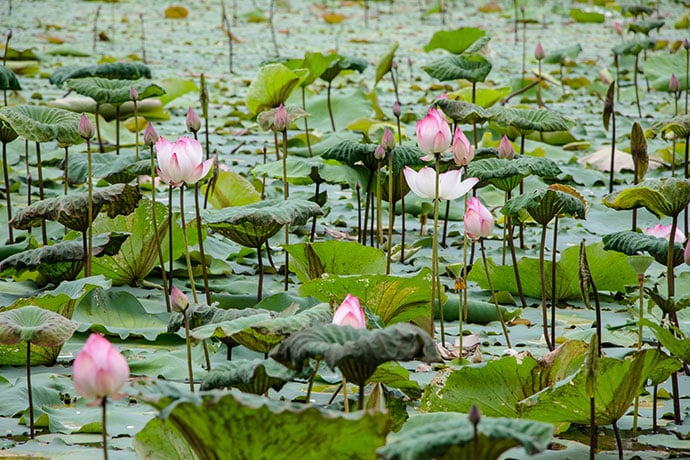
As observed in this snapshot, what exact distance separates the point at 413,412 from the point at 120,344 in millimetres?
839

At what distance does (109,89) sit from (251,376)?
247cm

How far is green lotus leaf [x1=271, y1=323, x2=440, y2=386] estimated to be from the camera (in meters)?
1.30

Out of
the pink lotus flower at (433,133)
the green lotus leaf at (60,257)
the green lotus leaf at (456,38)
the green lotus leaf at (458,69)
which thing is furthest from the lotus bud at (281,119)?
the green lotus leaf at (456,38)

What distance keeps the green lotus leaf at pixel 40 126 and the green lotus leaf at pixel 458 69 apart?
1.68 m

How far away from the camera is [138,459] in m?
1.63

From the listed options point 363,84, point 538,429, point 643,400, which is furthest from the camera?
point 363,84

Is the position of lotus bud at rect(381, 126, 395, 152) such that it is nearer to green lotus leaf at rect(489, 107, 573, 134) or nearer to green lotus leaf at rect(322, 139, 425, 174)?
green lotus leaf at rect(322, 139, 425, 174)

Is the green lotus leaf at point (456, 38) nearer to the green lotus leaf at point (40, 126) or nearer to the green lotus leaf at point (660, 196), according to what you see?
the green lotus leaf at point (40, 126)

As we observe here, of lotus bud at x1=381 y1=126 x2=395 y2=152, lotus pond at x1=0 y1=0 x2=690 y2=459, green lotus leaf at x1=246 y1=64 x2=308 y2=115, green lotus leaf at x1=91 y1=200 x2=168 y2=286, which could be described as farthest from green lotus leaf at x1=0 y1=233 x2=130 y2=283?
green lotus leaf at x1=246 y1=64 x2=308 y2=115

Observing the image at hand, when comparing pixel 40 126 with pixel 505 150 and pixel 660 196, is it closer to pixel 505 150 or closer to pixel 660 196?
pixel 505 150

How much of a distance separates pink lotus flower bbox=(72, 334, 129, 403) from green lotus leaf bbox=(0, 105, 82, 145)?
65.4 inches

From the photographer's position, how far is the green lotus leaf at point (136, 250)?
9.38 feet

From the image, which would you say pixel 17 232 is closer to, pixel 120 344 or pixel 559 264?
pixel 120 344

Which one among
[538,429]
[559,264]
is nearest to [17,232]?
[559,264]
